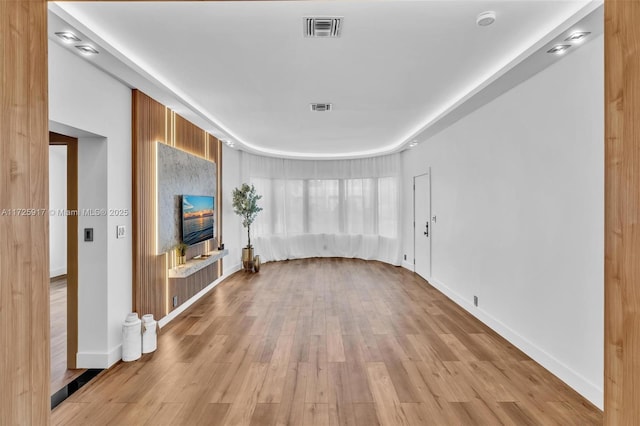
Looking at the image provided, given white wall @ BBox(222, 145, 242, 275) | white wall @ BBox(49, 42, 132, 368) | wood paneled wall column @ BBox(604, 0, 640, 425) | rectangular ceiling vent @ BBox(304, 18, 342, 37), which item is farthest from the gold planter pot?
wood paneled wall column @ BBox(604, 0, 640, 425)

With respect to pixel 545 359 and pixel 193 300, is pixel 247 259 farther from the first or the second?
pixel 545 359

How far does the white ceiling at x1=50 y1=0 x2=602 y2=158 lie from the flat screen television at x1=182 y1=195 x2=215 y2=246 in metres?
1.14

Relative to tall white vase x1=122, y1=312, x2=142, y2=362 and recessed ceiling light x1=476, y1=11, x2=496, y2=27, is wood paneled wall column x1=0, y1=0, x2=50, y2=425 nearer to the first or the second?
tall white vase x1=122, y1=312, x2=142, y2=362

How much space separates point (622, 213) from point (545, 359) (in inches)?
→ 91.2

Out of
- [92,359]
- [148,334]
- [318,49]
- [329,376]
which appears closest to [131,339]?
[148,334]

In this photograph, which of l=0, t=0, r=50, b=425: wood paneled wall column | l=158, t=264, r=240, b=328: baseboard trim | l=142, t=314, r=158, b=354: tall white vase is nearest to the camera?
l=0, t=0, r=50, b=425: wood paneled wall column

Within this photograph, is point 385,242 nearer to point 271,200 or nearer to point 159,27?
point 271,200

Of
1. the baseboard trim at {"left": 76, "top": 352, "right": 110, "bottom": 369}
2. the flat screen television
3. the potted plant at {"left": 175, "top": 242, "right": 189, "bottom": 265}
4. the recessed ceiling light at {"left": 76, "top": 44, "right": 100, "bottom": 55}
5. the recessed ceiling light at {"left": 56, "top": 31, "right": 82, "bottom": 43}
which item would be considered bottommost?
the baseboard trim at {"left": 76, "top": 352, "right": 110, "bottom": 369}

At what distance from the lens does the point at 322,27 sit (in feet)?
7.72

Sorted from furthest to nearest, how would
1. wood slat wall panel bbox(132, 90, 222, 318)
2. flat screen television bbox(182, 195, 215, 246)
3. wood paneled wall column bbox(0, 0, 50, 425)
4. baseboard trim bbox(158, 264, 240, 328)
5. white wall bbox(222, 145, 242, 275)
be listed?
1. white wall bbox(222, 145, 242, 275)
2. flat screen television bbox(182, 195, 215, 246)
3. baseboard trim bbox(158, 264, 240, 328)
4. wood slat wall panel bbox(132, 90, 222, 318)
5. wood paneled wall column bbox(0, 0, 50, 425)

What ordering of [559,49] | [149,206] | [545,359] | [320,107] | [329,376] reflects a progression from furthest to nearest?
[320,107], [149,206], [545,359], [329,376], [559,49]

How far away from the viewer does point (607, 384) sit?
3.75ft

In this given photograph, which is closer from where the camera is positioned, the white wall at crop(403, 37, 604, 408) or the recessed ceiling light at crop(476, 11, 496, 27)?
the recessed ceiling light at crop(476, 11, 496, 27)

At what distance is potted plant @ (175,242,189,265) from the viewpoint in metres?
4.08
